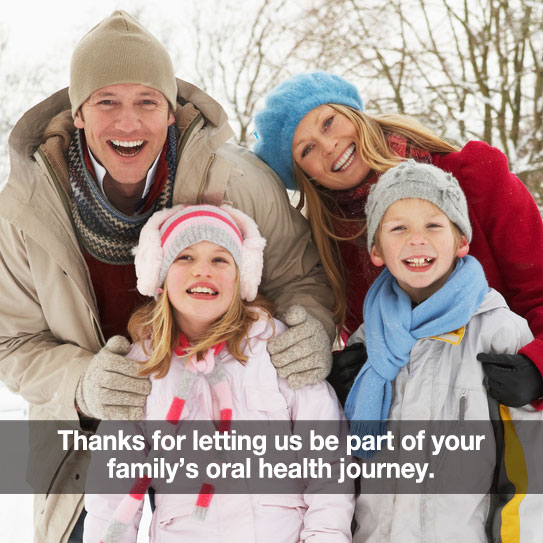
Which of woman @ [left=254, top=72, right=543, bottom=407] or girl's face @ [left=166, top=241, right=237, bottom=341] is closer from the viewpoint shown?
girl's face @ [left=166, top=241, right=237, bottom=341]

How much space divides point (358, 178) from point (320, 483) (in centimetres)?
123

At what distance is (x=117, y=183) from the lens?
8.65 feet

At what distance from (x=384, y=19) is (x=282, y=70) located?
6.11 feet

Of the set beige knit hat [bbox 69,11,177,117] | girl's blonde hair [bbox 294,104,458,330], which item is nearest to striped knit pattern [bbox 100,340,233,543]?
girl's blonde hair [bbox 294,104,458,330]

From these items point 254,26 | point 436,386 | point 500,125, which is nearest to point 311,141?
point 436,386

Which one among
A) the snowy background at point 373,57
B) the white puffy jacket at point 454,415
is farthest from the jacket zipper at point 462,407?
the snowy background at point 373,57

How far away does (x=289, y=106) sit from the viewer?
2760mm

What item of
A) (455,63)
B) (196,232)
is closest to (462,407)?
(196,232)

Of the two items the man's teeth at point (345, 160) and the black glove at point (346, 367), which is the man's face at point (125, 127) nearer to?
the man's teeth at point (345, 160)

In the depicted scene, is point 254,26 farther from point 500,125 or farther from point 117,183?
point 117,183

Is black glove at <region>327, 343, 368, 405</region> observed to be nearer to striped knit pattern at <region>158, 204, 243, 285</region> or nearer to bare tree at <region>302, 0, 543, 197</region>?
striped knit pattern at <region>158, 204, 243, 285</region>

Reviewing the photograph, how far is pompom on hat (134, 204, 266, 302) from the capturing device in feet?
7.91

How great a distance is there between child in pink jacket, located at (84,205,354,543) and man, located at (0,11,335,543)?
0.09 metres

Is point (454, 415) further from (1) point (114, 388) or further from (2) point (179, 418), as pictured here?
(1) point (114, 388)
